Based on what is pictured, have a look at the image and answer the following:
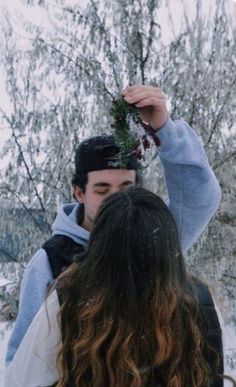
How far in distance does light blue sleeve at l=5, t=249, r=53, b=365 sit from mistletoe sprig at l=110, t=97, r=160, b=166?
0.35 metres

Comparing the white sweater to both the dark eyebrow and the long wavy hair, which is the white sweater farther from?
the dark eyebrow

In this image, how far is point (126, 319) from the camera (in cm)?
124

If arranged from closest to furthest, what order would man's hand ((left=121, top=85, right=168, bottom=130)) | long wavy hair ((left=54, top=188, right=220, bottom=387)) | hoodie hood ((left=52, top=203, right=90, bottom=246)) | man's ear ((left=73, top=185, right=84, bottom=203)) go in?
long wavy hair ((left=54, top=188, right=220, bottom=387)), man's hand ((left=121, top=85, right=168, bottom=130)), hoodie hood ((left=52, top=203, right=90, bottom=246)), man's ear ((left=73, top=185, right=84, bottom=203))

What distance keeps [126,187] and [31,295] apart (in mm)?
360

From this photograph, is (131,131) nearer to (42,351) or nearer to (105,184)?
(105,184)

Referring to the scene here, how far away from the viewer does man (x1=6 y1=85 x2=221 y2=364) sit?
1504 mm

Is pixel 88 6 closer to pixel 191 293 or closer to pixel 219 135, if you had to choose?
pixel 219 135

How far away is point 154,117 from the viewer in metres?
1.53

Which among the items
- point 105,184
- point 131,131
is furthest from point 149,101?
point 105,184

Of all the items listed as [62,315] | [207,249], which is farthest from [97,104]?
[62,315]

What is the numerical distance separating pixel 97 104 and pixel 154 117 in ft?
15.0

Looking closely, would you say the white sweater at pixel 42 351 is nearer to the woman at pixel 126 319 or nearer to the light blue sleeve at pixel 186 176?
the woman at pixel 126 319

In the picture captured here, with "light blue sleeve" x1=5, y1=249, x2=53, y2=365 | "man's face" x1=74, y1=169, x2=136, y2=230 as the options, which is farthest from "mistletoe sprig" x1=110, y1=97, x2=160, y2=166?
"light blue sleeve" x1=5, y1=249, x2=53, y2=365

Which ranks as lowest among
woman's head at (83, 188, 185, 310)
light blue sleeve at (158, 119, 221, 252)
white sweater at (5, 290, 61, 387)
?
white sweater at (5, 290, 61, 387)
